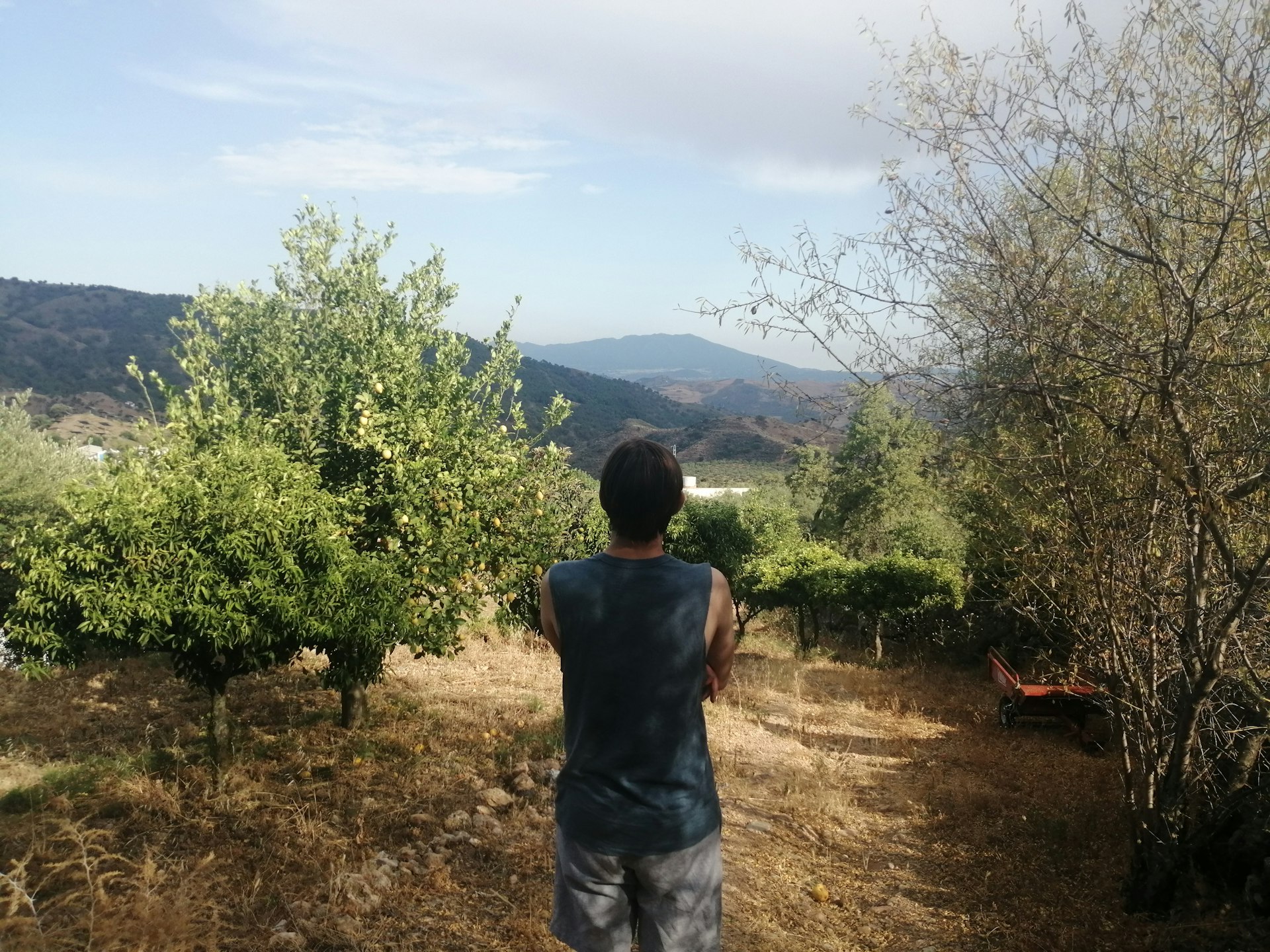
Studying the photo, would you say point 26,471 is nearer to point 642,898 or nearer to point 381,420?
point 381,420

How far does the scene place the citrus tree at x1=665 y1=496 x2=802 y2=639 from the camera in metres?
25.7

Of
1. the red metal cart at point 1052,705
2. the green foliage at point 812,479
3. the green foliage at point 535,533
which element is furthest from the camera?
the green foliage at point 812,479

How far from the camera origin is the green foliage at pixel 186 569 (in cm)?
654

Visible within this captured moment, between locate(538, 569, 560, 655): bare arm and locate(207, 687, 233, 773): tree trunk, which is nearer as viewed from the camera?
locate(538, 569, 560, 655): bare arm

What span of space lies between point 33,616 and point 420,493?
3.58m

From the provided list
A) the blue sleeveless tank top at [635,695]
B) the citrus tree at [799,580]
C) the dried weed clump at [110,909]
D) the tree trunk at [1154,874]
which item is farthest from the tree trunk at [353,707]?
the citrus tree at [799,580]

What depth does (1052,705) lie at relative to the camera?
11.1 m

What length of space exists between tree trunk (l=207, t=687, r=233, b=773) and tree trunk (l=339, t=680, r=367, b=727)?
1961 millimetres

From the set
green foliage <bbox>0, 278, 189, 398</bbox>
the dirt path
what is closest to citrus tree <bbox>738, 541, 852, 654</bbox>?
the dirt path

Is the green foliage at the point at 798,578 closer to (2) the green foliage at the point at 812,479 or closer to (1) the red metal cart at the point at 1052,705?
(1) the red metal cart at the point at 1052,705

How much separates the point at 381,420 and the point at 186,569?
257cm

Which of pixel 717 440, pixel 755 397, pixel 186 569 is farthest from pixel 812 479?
pixel 755 397

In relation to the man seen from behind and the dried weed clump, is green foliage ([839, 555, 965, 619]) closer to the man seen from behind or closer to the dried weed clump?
the dried weed clump

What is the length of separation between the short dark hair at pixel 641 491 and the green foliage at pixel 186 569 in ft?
18.2
